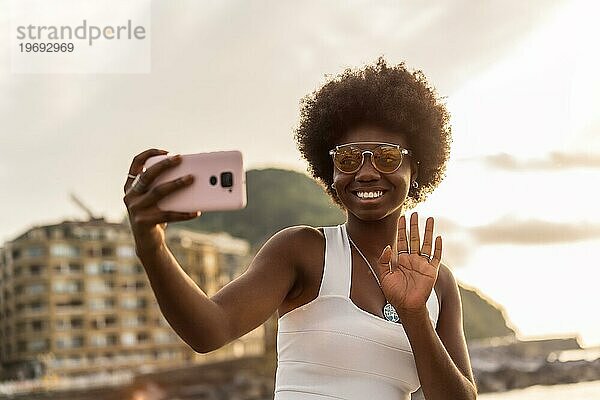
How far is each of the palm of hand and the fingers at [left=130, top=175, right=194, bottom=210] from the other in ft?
1.21

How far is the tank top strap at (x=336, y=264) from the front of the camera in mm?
1557

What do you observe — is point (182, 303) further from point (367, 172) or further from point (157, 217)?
point (367, 172)

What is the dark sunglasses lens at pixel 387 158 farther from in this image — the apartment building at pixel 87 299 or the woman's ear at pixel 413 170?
the apartment building at pixel 87 299

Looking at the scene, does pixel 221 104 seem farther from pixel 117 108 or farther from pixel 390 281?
pixel 390 281

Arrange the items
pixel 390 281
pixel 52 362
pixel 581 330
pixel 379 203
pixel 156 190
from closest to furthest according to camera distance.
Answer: pixel 156 190, pixel 390 281, pixel 379 203, pixel 581 330, pixel 52 362

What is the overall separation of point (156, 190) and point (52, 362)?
167 ft

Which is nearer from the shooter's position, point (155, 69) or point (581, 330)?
point (581, 330)

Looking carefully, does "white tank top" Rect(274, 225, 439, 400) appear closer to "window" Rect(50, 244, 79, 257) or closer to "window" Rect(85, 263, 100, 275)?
"window" Rect(50, 244, 79, 257)

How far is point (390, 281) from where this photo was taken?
142cm

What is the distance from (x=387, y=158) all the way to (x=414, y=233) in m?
0.17

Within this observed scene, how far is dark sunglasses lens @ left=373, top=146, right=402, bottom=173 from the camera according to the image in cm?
157

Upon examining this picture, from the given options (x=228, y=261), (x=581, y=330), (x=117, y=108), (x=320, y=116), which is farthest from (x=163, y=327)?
(x=320, y=116)
